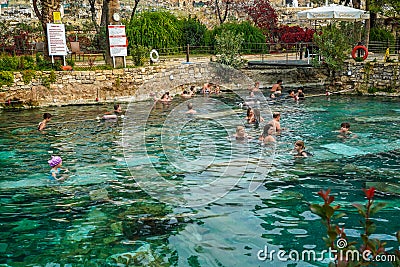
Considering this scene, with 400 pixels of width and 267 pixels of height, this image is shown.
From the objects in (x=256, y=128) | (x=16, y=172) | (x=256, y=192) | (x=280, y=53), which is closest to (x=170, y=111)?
(x=256, y=128)

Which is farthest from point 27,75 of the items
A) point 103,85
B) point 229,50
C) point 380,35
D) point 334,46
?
point 380,35

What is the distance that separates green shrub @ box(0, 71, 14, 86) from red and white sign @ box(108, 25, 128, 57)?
4969 millimetres

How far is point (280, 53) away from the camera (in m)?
34.2

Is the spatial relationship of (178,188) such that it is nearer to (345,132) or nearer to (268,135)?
(268,135)

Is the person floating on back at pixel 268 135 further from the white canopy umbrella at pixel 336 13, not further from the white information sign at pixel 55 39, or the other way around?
the white information sign at pixel 55 39

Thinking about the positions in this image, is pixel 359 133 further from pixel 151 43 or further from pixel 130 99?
pixel 151 43

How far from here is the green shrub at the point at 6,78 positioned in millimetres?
19891

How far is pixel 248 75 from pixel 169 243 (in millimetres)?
20142

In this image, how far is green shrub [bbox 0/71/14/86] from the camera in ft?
65.3

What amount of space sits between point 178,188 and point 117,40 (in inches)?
570

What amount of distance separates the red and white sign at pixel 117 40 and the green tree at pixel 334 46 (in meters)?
10.1

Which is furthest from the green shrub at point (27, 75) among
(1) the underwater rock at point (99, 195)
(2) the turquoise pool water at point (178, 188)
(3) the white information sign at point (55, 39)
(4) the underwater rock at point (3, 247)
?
(4) the underwater rock at point (3, 247)

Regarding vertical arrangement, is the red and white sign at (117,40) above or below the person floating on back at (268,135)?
above

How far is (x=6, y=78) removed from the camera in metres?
19.9
